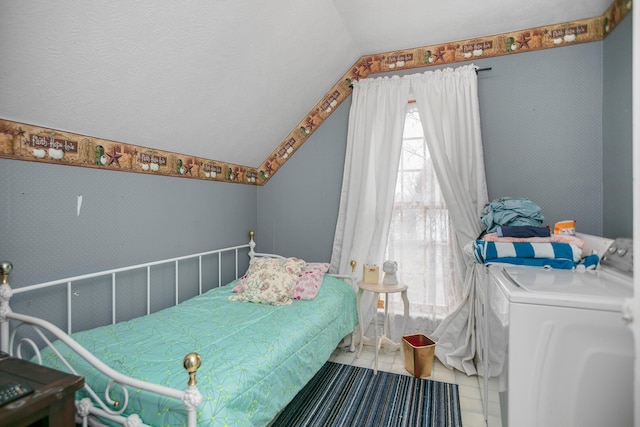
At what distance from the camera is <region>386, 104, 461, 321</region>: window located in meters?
2.72

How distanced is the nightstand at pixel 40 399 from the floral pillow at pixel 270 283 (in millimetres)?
1358

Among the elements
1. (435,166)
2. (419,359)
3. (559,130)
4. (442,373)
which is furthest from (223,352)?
(559,130)

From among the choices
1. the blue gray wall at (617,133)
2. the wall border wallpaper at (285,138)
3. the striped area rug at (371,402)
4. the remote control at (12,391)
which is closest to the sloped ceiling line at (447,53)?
the wall border wallpaper at (285,138)

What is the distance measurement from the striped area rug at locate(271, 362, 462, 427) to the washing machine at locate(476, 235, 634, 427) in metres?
0.81

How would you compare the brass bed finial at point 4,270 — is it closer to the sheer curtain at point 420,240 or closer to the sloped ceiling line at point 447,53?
the sloped ceiling line at point 447,53

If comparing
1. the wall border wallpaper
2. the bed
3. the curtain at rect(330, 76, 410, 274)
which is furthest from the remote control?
the curtain at rect(330, 76, 410, 274)

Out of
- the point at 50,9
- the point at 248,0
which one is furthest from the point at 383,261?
the point at 50,9

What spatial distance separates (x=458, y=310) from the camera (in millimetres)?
2564

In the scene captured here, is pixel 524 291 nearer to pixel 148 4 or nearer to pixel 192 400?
pixel 192 400

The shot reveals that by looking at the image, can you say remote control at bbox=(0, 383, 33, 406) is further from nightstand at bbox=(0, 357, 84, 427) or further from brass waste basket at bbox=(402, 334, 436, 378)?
brass waste basket at bbox=(402, 334, 436, 378)

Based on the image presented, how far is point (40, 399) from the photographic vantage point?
0.89 m

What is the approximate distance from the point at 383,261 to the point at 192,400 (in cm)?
209

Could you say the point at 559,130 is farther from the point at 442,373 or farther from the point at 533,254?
the point at 442,373

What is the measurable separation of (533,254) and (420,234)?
1192 mm
